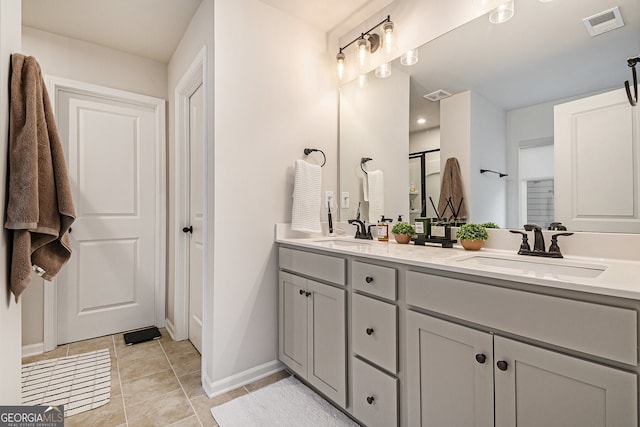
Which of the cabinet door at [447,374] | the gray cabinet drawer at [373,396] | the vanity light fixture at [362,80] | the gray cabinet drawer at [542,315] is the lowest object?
the gray cabinet drawer at [373,396]

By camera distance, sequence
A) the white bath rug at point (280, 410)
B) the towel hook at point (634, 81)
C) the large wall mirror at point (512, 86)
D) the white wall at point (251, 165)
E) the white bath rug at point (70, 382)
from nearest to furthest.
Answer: the towel hook at point (634, 81) → the large wall mirror at point (512, 86) → the white bath rug at point (280, 410) → the white bath rug at point (70, 382) → the white wall at point (251, 165)

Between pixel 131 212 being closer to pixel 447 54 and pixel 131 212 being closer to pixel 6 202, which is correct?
pixel 6 202

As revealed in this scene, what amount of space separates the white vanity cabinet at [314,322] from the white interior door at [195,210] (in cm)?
76

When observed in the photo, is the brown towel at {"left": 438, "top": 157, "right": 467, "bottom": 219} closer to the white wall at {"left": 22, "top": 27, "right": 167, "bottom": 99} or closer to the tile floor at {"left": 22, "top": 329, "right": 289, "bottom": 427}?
the tile floor at {"left": 22, "top": 329, "right": 289, "bottom": 427}

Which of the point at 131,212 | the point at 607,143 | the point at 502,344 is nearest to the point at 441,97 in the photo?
the point at 607,143

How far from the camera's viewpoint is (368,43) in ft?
7.07

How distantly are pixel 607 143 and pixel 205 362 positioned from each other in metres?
2.35

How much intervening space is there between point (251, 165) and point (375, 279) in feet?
3.59

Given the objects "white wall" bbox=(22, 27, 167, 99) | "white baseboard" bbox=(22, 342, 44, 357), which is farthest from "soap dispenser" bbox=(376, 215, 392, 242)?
"white baseboard" bbox=(22, 342, 44, 357)

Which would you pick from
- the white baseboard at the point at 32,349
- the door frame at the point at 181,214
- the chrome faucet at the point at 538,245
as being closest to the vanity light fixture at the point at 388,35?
the chrome faucet at the point at 538,245

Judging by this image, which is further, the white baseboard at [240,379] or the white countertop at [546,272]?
the white baseboard at [240,379]

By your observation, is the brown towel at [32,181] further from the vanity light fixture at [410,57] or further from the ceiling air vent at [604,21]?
the ceiling air vent at [604,21]

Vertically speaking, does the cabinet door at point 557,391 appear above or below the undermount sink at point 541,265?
below

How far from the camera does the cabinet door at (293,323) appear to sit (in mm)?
1805
